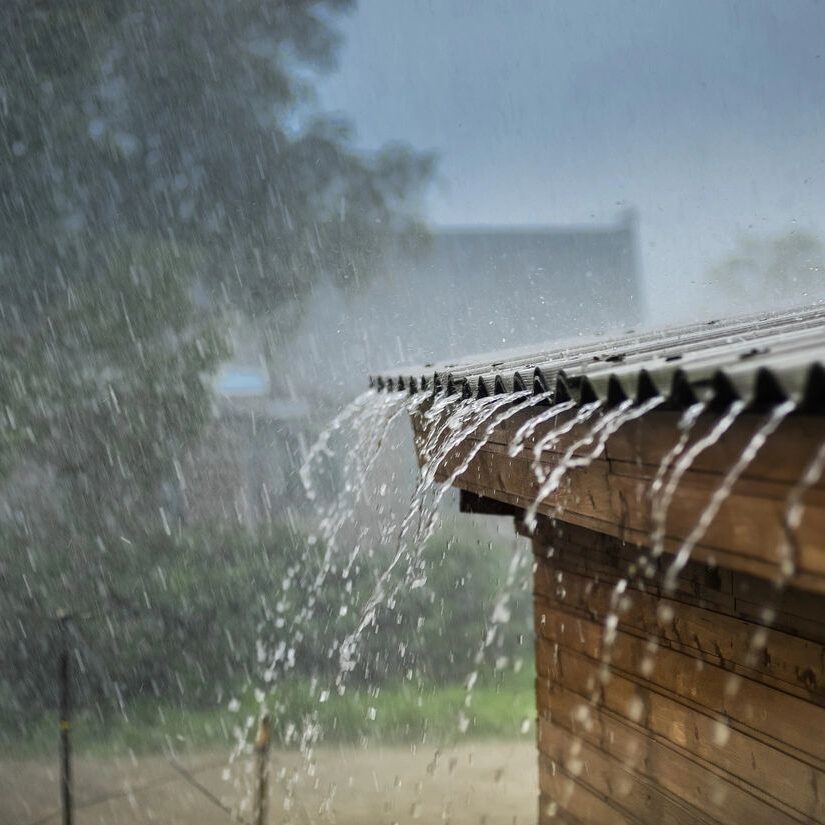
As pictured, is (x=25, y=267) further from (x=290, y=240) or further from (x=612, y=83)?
(x=612, y=83)

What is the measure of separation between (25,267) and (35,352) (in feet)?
6.00

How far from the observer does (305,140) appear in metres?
21.5

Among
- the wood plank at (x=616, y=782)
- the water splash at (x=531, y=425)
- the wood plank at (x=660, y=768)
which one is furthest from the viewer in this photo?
the wood plank at (x=616, y=782)

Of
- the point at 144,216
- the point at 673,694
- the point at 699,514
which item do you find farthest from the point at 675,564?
the point at 144,216

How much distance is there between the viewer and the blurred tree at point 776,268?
28.4 metres

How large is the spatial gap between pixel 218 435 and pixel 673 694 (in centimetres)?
1722

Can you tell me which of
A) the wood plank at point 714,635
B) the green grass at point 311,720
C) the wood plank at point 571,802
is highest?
the wood plank at point 714,635

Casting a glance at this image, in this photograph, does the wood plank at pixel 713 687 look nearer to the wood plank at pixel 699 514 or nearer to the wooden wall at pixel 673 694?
the wooden wall at pixel 673 694

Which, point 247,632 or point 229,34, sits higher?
point 229,34

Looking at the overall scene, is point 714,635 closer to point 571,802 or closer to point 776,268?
point 571,802

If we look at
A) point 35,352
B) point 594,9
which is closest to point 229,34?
point 35,352

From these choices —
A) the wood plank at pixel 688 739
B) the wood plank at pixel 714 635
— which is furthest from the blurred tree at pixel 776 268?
the wood plank at pixel 714 635

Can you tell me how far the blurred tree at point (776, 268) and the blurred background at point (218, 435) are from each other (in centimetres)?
24

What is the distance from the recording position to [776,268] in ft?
99.5
